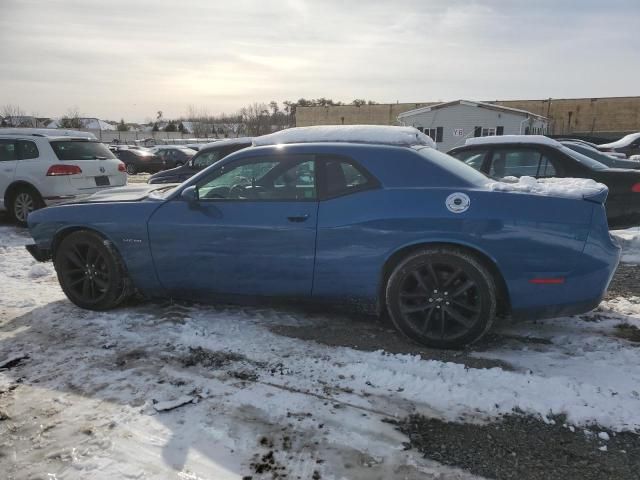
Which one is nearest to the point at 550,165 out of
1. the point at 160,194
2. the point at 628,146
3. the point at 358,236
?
the point at 358,236

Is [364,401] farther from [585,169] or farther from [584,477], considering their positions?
[585,169]

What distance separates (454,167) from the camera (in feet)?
12.4

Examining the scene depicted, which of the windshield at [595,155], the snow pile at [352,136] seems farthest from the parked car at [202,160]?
the windshield at [595,155]

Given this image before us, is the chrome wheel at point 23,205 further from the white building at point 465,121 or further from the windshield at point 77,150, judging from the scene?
the white building at point 465,121

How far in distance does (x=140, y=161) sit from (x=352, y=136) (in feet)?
75.1

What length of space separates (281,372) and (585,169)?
5487 millimetres

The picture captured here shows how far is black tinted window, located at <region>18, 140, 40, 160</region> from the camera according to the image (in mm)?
8406

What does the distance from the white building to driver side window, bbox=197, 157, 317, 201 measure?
2838 centimetres

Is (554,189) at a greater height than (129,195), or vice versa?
(554,189)

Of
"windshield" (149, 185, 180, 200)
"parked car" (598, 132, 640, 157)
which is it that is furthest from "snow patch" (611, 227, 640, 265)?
"parked car" (598, 132, 640, 157)

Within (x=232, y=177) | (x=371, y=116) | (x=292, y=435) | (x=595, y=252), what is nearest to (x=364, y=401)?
(x=292, y=435)

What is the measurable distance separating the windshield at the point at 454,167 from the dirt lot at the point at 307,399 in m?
1.23

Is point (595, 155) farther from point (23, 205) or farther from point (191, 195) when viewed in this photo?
point (23, 205)

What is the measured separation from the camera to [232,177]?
400 centimetres
